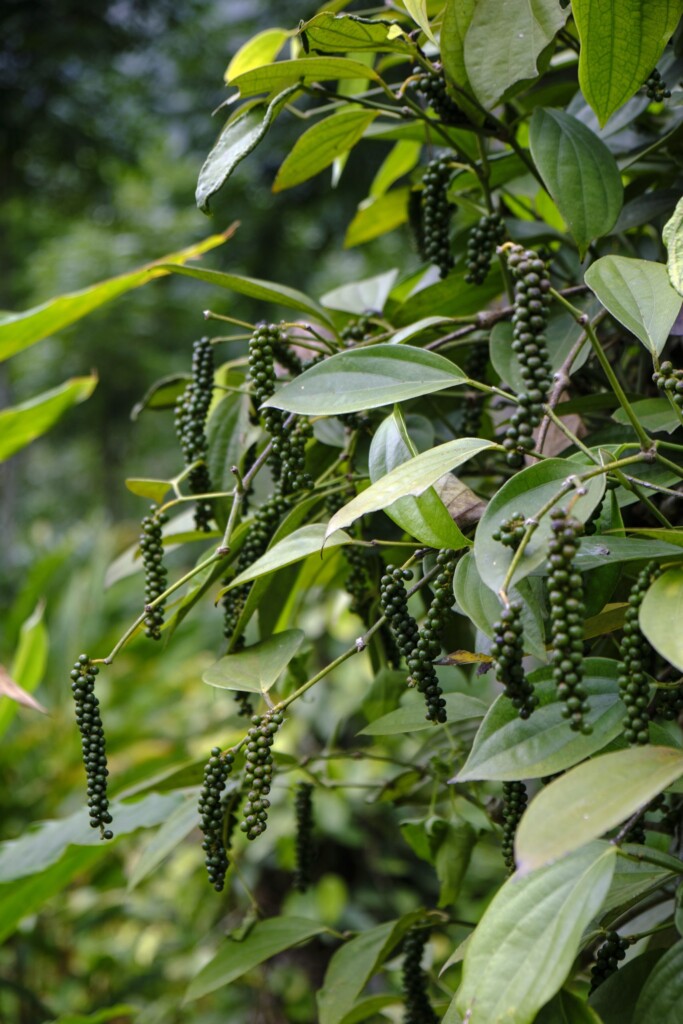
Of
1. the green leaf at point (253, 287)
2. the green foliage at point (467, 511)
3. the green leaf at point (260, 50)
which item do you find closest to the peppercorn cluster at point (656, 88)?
the green foliage at point (467, 511)

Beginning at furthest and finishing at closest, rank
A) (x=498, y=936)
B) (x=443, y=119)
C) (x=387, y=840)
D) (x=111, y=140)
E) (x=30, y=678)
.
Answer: (x=111, y=140) < (x=387, y=840) < (x=30, y=678) < (x=443, y=119) < (x=498, y=936)

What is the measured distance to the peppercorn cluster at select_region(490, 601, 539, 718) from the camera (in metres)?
0.36

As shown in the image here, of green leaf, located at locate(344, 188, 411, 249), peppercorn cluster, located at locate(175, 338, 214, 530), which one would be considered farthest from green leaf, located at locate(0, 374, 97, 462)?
peppercorn cluster, located at locate(175, 338, 214, 530)

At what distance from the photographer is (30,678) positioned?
1348 mm

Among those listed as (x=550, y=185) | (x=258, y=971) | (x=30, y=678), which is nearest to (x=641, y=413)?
(x=550, y=185)

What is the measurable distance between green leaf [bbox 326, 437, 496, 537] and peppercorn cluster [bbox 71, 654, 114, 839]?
18 centimetres

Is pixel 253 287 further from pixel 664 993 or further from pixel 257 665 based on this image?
pixel 664 993

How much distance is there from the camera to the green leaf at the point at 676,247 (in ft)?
1.52

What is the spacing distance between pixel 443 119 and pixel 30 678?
1026 millimetres

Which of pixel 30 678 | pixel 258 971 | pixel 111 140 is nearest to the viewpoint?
pixel 30 678

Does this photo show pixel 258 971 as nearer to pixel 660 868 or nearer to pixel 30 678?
pixel 30 678

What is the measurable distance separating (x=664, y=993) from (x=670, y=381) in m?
0.28

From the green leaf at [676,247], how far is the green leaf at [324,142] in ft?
0.74

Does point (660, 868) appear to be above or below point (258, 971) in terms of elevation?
above
